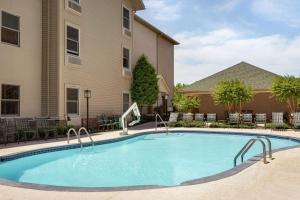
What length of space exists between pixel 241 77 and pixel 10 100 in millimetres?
23385

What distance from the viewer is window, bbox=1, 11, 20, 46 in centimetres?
1702

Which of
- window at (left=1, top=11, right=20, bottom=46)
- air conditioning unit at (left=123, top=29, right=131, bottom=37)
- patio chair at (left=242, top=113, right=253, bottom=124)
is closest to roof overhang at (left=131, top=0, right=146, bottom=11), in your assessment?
air conditioning unit at (left=123, top=29, right=131, bottom=37)

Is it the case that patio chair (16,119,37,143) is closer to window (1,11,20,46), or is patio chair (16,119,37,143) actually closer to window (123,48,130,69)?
window (1,11,20,46)

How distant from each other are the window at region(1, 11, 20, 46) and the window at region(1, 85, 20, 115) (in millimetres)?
2269

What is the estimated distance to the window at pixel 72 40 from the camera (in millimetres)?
20469

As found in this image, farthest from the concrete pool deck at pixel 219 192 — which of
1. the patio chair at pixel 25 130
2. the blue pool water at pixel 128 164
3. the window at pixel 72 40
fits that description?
the window at pixel 72 40

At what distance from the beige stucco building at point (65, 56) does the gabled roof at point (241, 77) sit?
9788 millimetres

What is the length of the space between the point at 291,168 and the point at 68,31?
1534 cm

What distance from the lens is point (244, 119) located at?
2609cm

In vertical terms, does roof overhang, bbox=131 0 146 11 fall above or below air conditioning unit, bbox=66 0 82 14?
above

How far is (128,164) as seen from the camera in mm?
12562

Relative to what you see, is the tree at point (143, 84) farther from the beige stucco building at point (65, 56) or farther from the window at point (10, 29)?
the window at point (10, 29)

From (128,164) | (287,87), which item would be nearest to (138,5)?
(287,87)

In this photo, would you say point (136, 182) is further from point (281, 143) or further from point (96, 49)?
point (96, 49)
